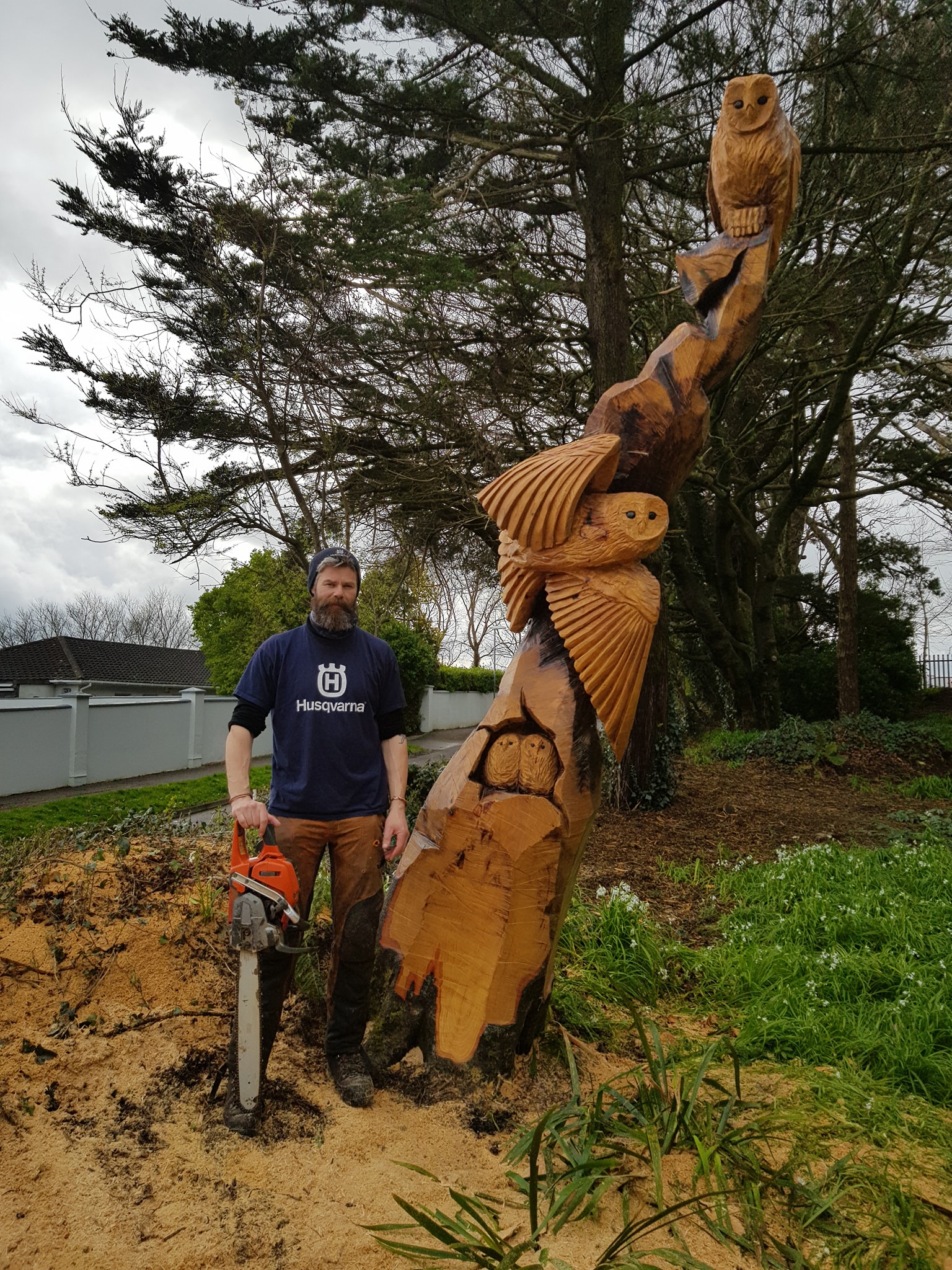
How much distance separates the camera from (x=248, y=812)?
2547mm

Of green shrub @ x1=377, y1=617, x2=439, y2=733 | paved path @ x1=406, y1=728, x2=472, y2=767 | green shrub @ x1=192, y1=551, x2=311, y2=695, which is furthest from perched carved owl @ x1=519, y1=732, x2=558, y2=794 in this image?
green shrub @ x1=192, y1=551, x2=311, y2=695

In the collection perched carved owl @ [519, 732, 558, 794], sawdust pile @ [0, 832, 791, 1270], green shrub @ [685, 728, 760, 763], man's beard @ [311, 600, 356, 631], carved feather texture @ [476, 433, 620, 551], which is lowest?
sawdust pile @ [0, 832, 791, 1270]

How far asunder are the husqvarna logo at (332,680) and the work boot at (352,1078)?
1.28 meters

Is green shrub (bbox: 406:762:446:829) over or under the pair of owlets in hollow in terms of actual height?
under

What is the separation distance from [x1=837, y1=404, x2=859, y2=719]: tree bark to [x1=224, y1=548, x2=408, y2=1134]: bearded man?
9.93 meters

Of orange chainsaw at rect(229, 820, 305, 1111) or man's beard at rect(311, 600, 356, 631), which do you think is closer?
orange chainsaw at rect(229, 820, 305, 1111)

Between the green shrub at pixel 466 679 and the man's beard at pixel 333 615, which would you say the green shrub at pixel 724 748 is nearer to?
the man's beard at pixel 333 615

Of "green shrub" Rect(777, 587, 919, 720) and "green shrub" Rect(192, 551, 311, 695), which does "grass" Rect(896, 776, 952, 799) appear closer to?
"green shrub" Rect(777, 587, 919, 720)

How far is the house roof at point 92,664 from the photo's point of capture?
26484mm

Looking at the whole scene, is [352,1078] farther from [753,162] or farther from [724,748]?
[724,748]

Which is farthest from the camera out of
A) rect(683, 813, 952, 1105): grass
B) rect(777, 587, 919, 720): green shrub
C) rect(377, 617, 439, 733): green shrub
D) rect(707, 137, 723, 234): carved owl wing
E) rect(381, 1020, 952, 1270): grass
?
rect(377, 617, 439, 733): green shrub

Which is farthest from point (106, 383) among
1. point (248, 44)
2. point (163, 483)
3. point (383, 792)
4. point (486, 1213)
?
point (486, 1213)

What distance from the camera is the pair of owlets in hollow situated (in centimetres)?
282

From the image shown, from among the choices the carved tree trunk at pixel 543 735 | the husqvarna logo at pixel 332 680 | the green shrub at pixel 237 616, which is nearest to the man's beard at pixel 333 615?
the husqvarna logo at pixel 332 680
